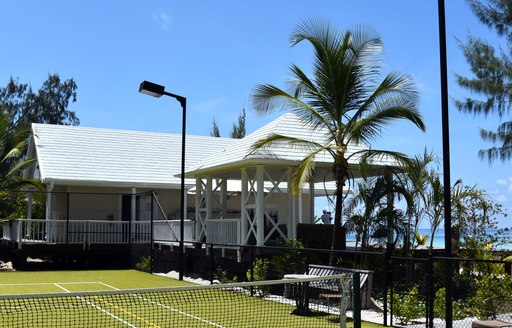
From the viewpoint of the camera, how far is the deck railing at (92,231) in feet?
84.7

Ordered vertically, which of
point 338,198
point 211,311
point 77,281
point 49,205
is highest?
point 338,198

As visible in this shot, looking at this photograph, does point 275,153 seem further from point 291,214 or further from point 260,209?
point 291,214

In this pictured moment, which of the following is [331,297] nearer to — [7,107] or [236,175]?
[236,175]

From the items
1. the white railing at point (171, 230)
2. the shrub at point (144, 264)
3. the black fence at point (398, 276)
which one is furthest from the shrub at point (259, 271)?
the shrub at point (144, 264)

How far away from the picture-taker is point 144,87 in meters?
19.7

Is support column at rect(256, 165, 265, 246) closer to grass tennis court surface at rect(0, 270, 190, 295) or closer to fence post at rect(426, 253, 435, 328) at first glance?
grass tennis court surface at rect(0, 270, 190, 295)

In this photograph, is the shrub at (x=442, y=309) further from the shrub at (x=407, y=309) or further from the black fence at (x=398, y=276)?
the shrub at (x=407, y=309)

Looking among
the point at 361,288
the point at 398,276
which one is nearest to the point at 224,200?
the point at 398,276

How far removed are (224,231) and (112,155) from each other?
12179 mm

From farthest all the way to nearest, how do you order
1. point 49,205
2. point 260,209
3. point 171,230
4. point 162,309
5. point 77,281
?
point 49,205
point 171,230
point 77,281
point 260,209
point 162,309

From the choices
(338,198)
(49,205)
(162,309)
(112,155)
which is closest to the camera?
(162,309)

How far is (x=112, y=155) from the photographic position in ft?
105

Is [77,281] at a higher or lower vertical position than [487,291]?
lower

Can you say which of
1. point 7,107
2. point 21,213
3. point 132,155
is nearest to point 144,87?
point 132,155
